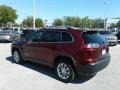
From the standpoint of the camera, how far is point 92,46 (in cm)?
634

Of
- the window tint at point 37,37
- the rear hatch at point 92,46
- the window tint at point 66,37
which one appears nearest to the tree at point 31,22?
the window tint at point 37,37

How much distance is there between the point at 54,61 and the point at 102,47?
5.46 ft

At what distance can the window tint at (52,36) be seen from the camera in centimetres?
713

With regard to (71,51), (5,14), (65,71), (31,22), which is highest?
(5,14)

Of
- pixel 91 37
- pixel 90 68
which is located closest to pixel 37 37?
pixel 91 37

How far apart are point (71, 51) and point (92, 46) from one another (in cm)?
66

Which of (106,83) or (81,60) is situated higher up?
(81,60)

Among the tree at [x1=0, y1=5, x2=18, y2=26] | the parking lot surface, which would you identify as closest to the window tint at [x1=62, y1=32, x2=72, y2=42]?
the parking lot surface

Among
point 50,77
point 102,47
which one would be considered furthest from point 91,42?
point 50,77

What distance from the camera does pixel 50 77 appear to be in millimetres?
7391

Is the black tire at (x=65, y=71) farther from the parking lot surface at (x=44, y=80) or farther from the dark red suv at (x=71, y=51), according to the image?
the parking lot surface at (x=44, y=80)

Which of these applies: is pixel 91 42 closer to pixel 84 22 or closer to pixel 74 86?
pixel 74 86

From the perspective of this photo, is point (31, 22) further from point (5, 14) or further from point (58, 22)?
point (5, 14)

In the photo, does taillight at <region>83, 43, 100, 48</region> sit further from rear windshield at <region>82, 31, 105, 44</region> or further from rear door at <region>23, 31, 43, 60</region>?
rear door at <region>23, 31, 43, 60</region>
